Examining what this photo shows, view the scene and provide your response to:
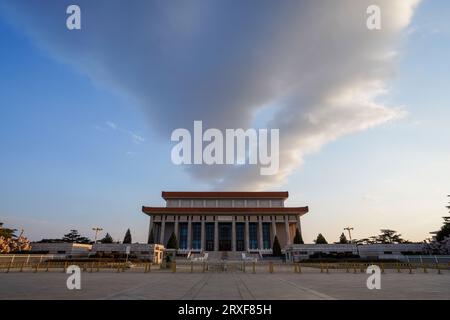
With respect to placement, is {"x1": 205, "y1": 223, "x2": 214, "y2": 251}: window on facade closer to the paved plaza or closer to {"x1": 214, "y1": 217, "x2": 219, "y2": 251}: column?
{"x1": 214, "y1": 217, "x2": 219, "y2": 251}: column

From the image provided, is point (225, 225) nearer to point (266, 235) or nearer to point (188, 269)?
point (266, 235)

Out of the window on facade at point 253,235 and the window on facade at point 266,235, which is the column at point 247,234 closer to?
the window on facade at point 253,235

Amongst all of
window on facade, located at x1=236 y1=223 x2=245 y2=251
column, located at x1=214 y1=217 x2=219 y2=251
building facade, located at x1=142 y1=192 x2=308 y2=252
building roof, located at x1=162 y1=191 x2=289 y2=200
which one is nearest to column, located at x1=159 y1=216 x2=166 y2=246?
building facade, located at x1=142 y1=192 x2=308 y2=252

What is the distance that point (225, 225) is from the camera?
241ft

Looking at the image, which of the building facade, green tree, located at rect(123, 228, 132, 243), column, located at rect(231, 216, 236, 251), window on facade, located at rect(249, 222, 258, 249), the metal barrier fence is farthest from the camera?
window on facade, located at rect(249, 222, 258, 249)

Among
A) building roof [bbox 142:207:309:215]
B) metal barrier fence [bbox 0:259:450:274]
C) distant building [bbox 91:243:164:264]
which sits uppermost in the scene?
building roof [bbox 142:207:309:215]

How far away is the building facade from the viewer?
229 ft

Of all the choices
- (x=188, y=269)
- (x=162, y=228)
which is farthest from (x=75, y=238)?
(x=188, y=269)

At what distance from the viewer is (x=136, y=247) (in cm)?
4812

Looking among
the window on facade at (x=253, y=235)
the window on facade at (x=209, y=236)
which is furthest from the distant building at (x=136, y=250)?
the window on facade at (x=253, y=235)

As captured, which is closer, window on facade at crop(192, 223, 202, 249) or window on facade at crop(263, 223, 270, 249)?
window on facade at crop(192, 223, 202, 249)

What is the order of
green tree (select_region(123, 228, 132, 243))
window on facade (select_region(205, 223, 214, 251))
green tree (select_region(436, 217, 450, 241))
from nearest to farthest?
1. green tree (select_region(436, 217, 450, 241))
2. green tree (select_region(123, 228, 132, 243))
3. window on facade (select_region(205, 223, 214, 251))
